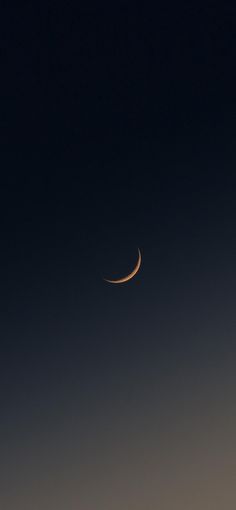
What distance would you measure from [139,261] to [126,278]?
1.98 m

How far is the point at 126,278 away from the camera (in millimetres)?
25828

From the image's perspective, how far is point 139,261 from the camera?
26.0m
